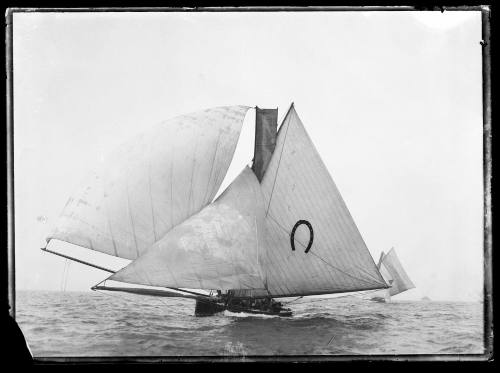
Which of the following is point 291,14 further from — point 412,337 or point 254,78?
point 412,337

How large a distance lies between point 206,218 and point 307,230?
2.62 ft

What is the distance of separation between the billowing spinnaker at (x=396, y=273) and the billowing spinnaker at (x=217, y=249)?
35.9 inches

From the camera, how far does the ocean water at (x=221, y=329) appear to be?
4797mm

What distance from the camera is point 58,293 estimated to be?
4695 millimetres

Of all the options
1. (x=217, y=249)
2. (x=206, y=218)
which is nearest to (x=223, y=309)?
(x=217, y=249)

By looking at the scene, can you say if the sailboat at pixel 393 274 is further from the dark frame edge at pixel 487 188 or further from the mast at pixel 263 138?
the mast at pixel 263 138

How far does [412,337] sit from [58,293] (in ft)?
8.38

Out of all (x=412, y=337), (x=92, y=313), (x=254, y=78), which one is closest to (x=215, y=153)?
(x=254, y=78)

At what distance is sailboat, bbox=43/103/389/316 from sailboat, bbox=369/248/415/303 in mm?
90

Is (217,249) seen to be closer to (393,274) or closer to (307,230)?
(307,230)

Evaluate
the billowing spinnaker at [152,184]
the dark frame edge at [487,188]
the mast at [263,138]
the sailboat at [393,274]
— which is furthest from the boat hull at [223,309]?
the dark frame edge at [487,188]

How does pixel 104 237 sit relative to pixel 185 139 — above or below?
below

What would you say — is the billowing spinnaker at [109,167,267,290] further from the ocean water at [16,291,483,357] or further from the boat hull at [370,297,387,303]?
the boat hull at [370,297,387,303]

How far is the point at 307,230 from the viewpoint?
5.21m
